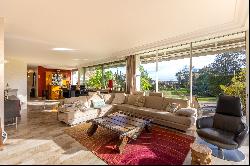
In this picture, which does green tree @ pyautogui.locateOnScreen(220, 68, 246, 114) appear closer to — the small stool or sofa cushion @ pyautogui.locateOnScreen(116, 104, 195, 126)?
sofa cushion @ pyautogui.locateOnScreen(116, 104, 195, 126)

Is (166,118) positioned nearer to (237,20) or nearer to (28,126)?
(237,20)

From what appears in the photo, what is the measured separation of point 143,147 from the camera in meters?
3.45

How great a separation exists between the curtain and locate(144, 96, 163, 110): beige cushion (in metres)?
1.64

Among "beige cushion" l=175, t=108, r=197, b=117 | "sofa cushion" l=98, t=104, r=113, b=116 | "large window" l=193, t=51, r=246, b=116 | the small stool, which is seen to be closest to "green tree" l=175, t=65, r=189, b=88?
"large window" l=193, t=51, r=246, b=116

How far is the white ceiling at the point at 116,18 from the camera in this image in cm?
309

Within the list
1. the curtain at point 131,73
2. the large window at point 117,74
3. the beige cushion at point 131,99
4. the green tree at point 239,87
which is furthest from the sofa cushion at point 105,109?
the green tree at point 239,87

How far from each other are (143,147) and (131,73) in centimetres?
457

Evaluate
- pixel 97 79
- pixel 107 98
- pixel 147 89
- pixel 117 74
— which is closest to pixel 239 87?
pixel 147 89

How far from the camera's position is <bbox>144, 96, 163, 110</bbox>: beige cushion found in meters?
5.59

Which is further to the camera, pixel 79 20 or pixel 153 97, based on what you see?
pixel 153 97

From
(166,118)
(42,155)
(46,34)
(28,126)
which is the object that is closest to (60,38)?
(46,34)

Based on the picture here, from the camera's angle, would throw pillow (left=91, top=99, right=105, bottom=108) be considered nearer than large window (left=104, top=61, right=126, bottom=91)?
Yes

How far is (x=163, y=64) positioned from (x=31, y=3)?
5.27m

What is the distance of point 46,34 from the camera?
491cm
